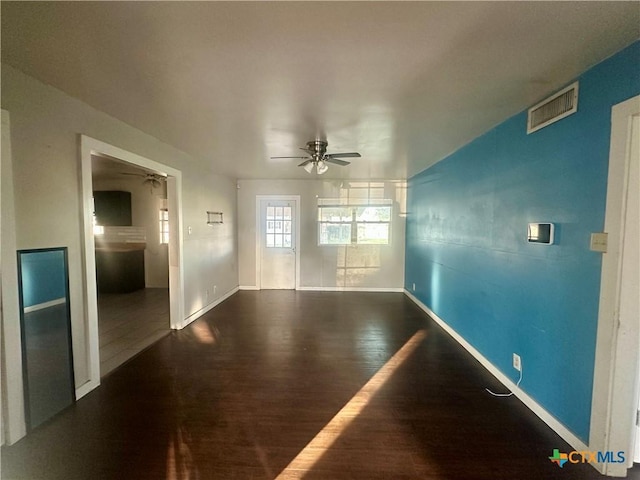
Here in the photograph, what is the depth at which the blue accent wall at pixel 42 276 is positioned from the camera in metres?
1.77

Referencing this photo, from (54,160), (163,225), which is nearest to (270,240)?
(163,225)

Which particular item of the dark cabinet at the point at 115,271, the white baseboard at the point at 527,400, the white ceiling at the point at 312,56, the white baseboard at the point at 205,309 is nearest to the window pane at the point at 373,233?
the white baseboard at the point at 527,400

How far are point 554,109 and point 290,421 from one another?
2.99 meters

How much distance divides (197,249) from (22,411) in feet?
8.26

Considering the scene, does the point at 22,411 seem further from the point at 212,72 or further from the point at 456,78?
the point at 456,78

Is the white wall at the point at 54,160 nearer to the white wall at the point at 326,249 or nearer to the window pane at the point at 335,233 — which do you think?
the white wall at the point at 326,249

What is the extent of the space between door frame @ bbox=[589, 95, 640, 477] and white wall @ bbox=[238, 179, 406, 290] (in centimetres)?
425

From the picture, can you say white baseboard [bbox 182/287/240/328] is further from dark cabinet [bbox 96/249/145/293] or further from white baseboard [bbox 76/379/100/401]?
dark cabinet [bbox 96/249/145/293]

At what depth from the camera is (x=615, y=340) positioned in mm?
1468

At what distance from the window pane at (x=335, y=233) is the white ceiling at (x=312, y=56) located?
3321 mm

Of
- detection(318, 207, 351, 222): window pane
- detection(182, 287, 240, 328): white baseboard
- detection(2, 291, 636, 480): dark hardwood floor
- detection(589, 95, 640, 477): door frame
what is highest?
detection(318, 207, 351, 222): window pane

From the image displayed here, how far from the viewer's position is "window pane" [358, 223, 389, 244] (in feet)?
18.9

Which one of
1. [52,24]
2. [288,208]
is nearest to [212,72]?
[52,24]

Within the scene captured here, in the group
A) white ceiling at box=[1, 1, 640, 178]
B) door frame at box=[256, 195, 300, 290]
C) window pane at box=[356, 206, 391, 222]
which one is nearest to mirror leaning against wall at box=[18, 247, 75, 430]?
white ceiling at box=[1, 1, 640, 178]
